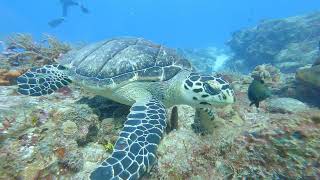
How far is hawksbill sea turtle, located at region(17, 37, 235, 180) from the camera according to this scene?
428 centimetres

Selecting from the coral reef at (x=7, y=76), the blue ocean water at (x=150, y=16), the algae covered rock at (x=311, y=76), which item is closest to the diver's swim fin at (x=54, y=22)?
the coral reef at (x=7, y=76)

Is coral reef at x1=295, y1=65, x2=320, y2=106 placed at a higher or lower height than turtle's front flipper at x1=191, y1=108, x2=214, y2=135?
higher

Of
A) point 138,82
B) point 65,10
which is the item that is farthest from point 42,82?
point 65,10

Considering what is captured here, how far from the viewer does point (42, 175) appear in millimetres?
3357

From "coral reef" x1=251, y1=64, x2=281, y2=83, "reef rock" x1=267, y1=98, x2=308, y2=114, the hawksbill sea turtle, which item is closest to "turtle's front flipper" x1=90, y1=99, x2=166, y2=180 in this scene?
the hawksbill sea turtle

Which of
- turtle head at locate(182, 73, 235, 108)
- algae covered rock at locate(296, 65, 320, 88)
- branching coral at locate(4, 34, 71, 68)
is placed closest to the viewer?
turtle head at locate(182, 73, 235, 108)

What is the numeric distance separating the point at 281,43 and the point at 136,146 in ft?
60.6

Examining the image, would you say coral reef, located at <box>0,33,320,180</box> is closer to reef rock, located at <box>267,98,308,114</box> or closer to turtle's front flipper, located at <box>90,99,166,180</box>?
turtle's front flipper, located at <box>90,99,166,180</box>

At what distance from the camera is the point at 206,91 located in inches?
193

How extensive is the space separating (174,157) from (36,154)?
1758mm

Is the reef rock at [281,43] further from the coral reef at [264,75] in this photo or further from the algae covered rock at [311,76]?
the algae covered rock at [311,76]

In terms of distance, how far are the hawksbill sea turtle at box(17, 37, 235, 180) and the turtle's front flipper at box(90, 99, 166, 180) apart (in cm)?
1

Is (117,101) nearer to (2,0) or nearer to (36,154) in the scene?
(36,154)

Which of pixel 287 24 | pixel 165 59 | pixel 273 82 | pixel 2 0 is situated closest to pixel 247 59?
pixel 287 24
